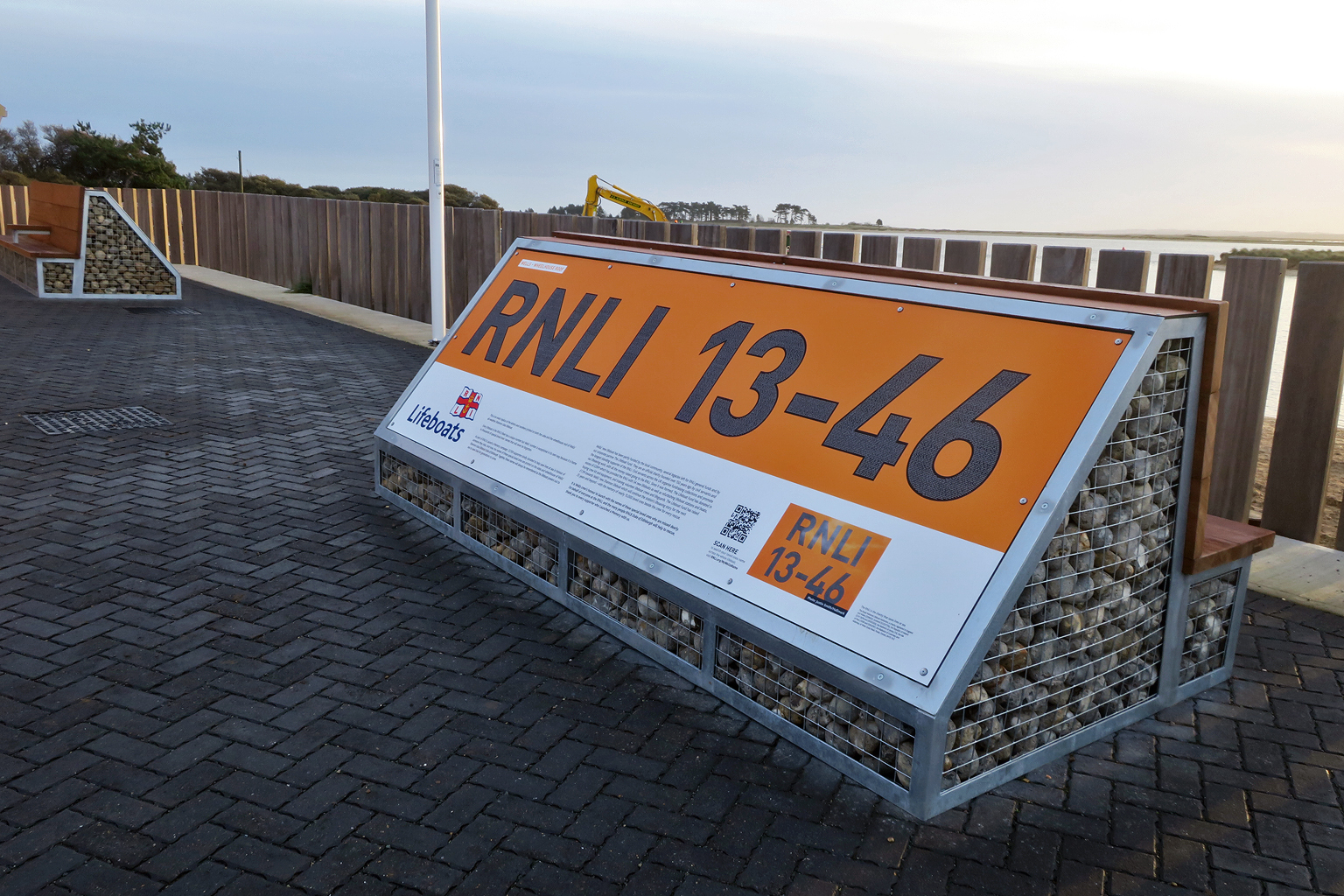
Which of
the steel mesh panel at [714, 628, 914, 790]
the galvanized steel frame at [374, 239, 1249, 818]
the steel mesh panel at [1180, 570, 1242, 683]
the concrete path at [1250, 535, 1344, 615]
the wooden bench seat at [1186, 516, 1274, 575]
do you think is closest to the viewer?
the galvanized steel frame at [374, 239, 1249, 818]

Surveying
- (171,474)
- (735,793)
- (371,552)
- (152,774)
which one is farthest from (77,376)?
(735,793)

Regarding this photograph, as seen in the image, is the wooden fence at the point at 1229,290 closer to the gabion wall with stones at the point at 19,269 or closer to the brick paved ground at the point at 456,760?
the brick paved ground at the point at 456,760

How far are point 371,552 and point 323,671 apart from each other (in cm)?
141

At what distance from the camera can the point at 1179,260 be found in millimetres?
6152

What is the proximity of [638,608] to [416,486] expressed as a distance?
2.25 metres

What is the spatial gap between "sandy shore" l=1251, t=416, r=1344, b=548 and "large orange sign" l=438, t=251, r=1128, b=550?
3.60 metres

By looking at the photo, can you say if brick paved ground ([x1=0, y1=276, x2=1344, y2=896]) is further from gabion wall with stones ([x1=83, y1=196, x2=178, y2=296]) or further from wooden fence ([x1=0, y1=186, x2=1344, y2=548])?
gabion wall with stones ([x1=83, y1=196, x2=178, y2=296])

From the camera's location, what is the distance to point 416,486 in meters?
6.18

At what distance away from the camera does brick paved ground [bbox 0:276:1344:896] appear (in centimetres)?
307

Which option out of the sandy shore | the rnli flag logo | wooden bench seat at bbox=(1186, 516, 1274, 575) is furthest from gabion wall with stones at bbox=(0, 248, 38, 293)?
wooden bench seat at bbox=(1186, 516, 1274, 575)

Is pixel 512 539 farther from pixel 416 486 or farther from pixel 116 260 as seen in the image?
pixel 116 260

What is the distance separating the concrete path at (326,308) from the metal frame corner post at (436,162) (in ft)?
2.13

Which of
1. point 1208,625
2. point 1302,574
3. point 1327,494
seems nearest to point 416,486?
point 1208,625

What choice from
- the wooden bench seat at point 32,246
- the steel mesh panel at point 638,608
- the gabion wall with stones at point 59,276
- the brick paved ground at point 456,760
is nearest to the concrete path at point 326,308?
the gabion wall with stones at point 59,276
